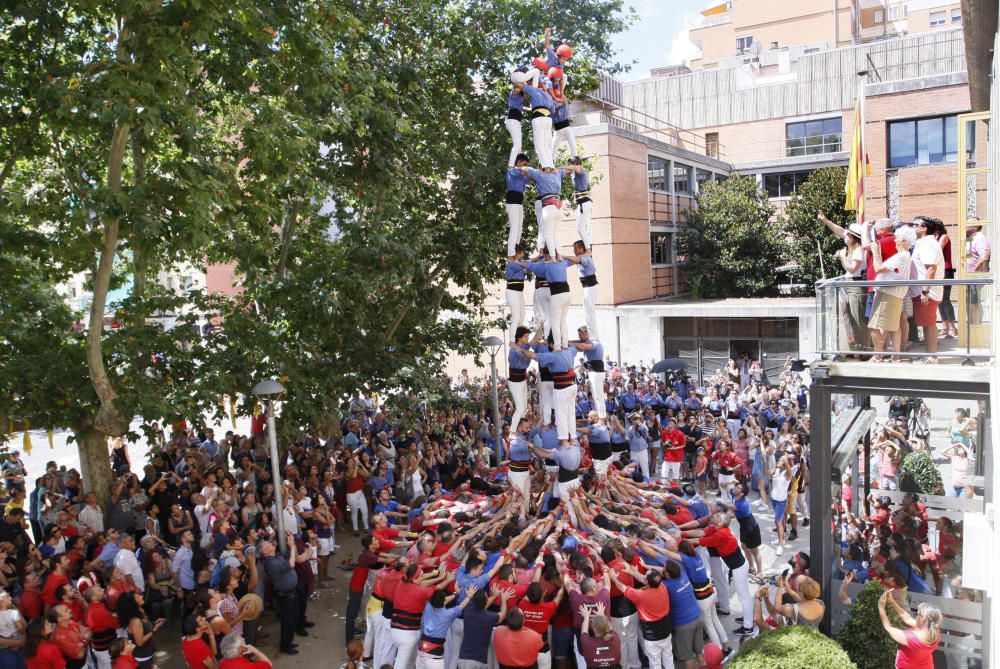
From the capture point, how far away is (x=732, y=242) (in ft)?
100

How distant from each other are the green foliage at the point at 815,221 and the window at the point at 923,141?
14.7ft

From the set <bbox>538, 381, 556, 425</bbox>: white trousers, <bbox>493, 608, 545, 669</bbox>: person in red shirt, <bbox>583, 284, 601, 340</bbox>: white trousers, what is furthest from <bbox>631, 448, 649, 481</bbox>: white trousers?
<bbox>493, 608, 545, 669</bbox>: person in red shirt

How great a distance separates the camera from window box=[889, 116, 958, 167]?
23.7 metres

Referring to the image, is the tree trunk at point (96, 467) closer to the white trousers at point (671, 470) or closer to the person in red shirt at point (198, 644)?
the person in red shirt at point (198, 644)

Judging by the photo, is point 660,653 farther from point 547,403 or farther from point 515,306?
point 515,306

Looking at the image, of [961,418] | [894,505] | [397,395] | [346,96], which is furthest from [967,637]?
[346,96]

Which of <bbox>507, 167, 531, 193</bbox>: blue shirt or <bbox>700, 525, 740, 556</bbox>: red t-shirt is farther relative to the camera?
<bbox>507, 167, 531, 193</bbox>: blue shirt

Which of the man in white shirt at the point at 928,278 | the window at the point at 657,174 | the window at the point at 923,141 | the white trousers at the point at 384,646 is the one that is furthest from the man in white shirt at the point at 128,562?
the window at the point at 657,174

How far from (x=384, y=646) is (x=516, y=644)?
6.34 feet

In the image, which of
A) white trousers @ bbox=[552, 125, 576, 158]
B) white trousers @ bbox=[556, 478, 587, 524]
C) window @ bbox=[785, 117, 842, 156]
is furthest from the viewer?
window @ bbox=[785, 117, 842, 156]

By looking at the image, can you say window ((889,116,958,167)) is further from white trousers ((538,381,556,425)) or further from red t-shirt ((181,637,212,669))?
red t-shirt ((181,637,212,669))

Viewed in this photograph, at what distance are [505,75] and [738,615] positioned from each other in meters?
11.8

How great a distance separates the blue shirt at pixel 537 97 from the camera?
36.9ft

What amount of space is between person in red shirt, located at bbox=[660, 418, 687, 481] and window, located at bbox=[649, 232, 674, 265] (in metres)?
16.3
